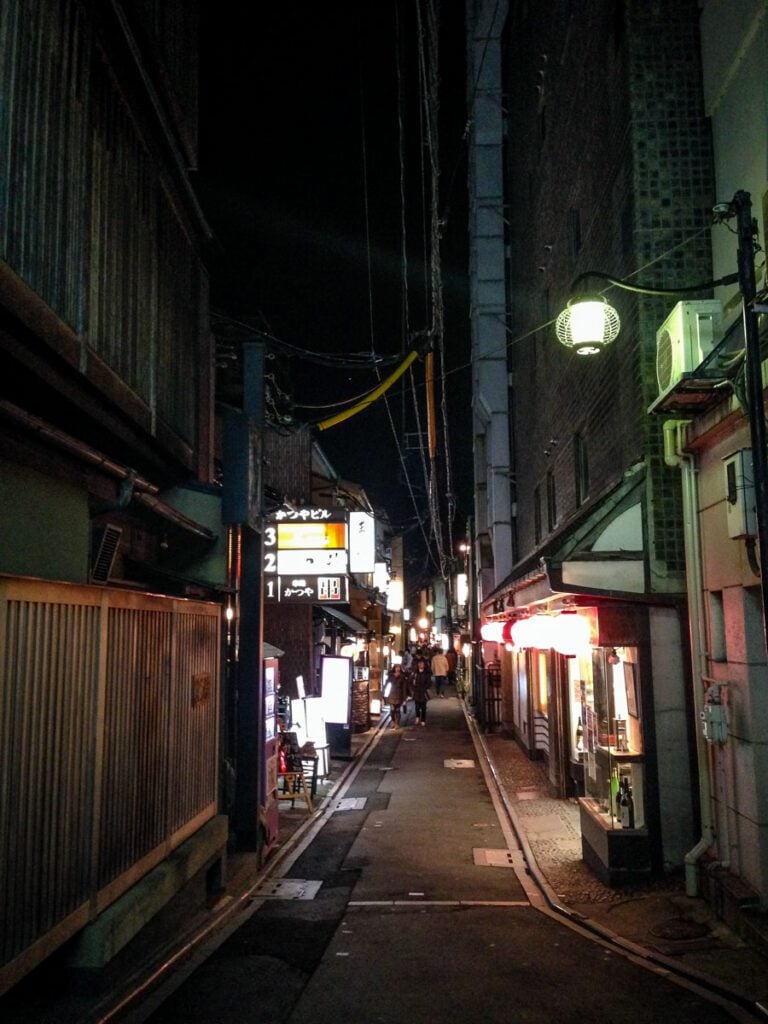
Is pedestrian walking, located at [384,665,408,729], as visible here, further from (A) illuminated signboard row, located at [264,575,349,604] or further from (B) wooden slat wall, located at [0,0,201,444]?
(B) wooden slat wall, located at [0,0,201,444]

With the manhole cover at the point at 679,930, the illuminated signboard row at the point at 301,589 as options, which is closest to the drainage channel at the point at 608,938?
the manhole cover at the point at 679,930

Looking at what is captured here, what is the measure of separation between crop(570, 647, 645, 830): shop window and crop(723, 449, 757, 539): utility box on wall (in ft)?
11.6

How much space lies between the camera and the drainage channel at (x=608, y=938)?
7359mm

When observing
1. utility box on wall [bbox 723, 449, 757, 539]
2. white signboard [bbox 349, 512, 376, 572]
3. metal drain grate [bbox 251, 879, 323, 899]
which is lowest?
metal drain grate [bbox 251, 879, 323, 899]

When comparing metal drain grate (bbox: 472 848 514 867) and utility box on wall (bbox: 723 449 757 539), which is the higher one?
utility box on wall (bbox: 723 449 757 539)

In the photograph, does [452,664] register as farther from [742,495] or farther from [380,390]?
[742,495]

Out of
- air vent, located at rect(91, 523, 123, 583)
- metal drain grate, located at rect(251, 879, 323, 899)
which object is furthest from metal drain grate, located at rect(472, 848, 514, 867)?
air vent, located at rect(91, 523, 123, 583)

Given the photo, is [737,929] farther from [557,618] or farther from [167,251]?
[167,251]

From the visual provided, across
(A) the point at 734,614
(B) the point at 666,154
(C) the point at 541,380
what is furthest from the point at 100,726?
(C) the point at 541,380

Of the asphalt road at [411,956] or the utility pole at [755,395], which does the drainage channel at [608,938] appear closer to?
the asphalt road at [411,956]

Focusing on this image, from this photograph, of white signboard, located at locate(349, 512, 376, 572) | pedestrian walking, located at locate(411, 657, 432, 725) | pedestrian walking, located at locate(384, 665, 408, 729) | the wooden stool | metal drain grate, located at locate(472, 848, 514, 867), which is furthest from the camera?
pedestrian walking, located at locate(384, 665, 408, 729)

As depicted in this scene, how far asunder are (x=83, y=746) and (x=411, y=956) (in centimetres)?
444

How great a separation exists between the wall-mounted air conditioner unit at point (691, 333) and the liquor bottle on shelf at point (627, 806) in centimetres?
536

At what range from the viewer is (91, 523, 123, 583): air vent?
29.4 ft
